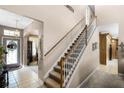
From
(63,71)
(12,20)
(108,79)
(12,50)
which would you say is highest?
(12,20)

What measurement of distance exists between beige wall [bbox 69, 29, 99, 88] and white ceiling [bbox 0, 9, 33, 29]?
39.0 inches

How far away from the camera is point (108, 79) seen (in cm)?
164

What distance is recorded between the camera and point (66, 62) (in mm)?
1731

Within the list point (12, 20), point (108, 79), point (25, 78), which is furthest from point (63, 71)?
point (12, 20)

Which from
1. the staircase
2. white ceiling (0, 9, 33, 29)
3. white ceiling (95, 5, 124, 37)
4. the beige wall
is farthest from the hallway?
white ceiling (0, 9, 33, 29)

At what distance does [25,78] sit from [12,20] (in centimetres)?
75

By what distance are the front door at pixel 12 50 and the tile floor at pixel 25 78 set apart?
144mm

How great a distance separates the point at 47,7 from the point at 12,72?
977 millimetres

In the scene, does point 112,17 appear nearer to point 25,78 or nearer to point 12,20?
point 12,20

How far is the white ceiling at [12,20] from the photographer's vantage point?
4.65 ft

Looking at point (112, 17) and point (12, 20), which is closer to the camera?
point (12, 20)

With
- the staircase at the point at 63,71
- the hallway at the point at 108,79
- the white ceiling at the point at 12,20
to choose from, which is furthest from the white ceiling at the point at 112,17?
the white ceiling at the point at 12,20

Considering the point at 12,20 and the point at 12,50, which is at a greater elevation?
the point at 12,20
